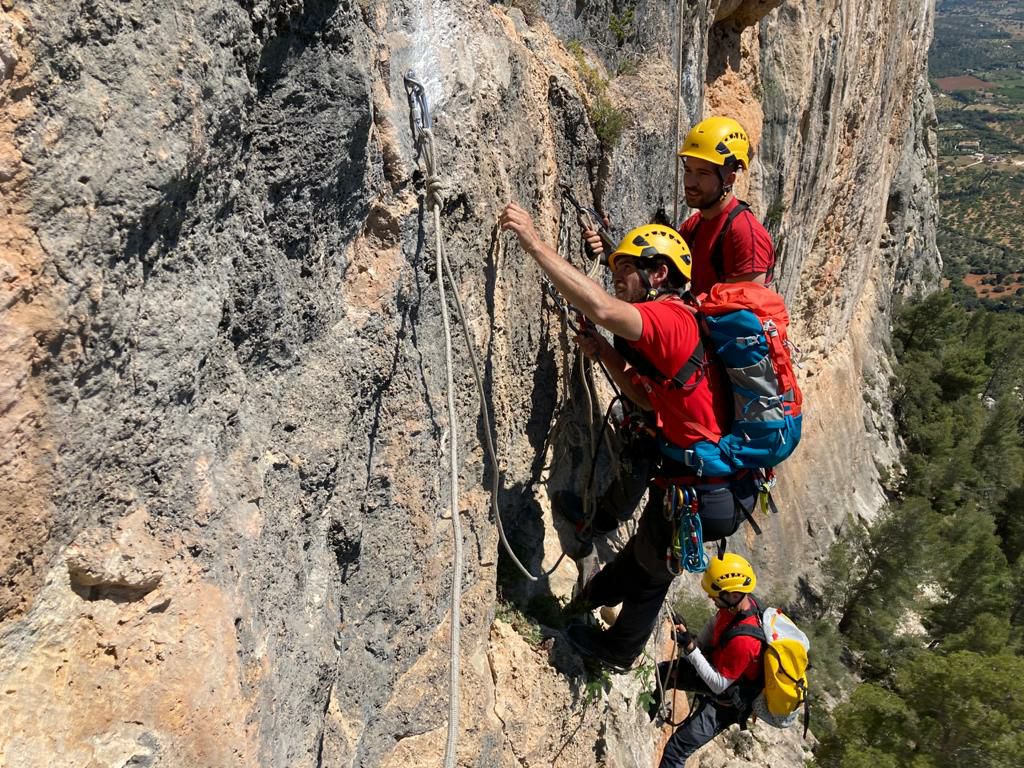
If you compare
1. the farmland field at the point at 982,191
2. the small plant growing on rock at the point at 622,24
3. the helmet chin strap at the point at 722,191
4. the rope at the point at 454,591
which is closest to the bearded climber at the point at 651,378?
the rope at the point at 454,591

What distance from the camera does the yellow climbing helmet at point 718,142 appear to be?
461 centimetres

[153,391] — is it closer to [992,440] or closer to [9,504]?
[9,504]

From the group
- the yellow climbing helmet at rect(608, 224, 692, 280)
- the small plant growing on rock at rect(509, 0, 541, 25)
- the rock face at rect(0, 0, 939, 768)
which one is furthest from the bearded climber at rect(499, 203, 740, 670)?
the small plant growing on rock at rect(509, 0, 541, 25)

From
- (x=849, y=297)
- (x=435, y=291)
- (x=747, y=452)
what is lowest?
(x=849, y=297)

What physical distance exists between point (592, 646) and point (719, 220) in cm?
286

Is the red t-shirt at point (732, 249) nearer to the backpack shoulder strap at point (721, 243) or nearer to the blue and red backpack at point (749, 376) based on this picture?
the backpack shoulder strap at point (721, 243)

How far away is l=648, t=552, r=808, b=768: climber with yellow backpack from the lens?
5453 mm

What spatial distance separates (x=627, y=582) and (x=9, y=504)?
12.7 ft

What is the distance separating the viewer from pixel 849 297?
1664 cm

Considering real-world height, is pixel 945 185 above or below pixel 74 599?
below

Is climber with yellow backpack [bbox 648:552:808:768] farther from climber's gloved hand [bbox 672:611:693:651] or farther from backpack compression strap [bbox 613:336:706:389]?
backpack compression strap [bbox 613:336:706:389]

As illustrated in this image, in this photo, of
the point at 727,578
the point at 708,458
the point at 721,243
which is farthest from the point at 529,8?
the point at 727,578

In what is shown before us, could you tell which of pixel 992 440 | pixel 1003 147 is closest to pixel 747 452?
pixel 992 440

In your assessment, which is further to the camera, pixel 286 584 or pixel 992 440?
pixel 992 440
